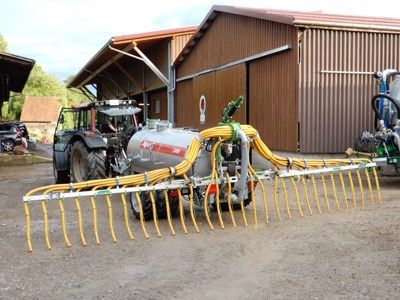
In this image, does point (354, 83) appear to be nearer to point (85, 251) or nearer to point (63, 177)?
point (63, 177)

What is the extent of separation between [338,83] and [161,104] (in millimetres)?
11381

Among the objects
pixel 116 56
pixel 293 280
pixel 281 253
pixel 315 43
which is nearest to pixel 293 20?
pixel 315 43

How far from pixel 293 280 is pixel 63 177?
26.8 feet

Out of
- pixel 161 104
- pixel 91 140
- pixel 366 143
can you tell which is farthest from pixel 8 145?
pixel 366 143

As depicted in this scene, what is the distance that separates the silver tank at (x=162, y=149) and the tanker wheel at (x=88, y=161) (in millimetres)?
801

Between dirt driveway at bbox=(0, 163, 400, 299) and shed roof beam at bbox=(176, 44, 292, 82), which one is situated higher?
shed roof beam at bbox=(176, 44, 292, 82)

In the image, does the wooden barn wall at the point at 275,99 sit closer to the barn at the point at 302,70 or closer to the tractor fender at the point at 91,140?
the barn at the point at 302,70

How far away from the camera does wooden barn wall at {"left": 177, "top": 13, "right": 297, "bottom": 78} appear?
12.8 meters

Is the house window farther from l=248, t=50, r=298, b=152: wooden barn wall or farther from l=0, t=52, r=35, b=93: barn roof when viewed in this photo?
l=248, t=50, r=298, b=152: wooden barn wall

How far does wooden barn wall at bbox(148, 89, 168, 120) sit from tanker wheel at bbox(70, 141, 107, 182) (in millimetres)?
11020

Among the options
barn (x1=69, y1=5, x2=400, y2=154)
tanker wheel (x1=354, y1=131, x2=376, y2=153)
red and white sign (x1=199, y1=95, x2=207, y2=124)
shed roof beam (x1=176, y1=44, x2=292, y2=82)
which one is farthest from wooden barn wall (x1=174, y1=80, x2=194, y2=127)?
tanker wheel (x1=354, y1=131, x2=376, y2=153)

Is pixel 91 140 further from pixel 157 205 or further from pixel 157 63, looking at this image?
pixel 157 63

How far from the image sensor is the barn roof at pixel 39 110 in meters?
43.8

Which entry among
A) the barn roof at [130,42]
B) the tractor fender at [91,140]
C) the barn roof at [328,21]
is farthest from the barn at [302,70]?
the tractor fender at [91,140]
